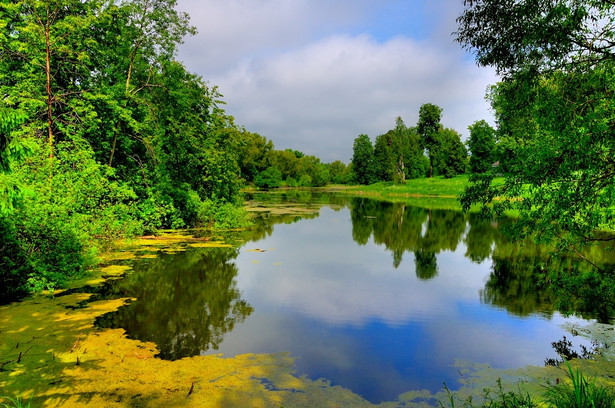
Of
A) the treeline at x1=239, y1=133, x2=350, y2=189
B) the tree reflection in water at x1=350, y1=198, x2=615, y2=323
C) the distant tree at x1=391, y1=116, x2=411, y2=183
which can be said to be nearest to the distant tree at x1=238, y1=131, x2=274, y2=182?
the treeline at x1=239, y1=133, x2=350, y2=189

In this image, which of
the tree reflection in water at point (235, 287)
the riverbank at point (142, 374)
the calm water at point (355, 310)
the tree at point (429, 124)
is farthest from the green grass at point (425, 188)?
the riverbank at point (142, 374)

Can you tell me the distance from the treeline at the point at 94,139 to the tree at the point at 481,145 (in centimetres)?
5661

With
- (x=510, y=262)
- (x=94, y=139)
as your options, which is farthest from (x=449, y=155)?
(x=94, y=139)

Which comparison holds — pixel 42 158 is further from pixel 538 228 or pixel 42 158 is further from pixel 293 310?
pixel 538 228

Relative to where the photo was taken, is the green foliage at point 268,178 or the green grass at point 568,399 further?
the green foliage at point 268,178

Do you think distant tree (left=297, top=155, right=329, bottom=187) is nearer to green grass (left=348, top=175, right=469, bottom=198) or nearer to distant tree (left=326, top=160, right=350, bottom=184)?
distant tree (left=326, top=160, right=350, bottom=184)

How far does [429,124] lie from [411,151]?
305 inches

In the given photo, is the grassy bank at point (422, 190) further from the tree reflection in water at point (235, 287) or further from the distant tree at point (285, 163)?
the tree reflection in water at point (235, 287)

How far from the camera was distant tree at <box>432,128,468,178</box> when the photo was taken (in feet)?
249

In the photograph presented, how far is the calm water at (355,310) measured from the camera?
740 cm

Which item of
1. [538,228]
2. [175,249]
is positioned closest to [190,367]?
[538,228]

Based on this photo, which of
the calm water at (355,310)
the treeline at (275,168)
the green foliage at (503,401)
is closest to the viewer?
the green foliage at (503,401)

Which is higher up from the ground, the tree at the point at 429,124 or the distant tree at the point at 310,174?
the tree at the point at 429,124

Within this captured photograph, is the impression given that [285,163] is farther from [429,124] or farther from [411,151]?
[429,124]
